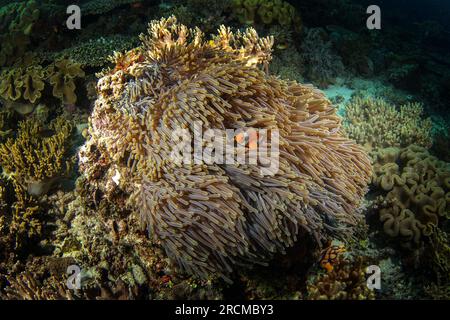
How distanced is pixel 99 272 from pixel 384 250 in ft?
12.7

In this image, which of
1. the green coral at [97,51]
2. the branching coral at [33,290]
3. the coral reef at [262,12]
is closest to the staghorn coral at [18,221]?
the branching coral at [33,290]

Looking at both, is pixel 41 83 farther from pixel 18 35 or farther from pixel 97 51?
pixel 18 35

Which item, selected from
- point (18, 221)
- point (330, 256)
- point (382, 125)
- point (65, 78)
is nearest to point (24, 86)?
point (65, 78)

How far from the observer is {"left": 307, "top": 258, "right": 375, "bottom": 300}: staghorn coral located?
3.65m

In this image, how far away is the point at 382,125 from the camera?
6.34 metres

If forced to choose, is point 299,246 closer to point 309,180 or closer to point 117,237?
point 309,180

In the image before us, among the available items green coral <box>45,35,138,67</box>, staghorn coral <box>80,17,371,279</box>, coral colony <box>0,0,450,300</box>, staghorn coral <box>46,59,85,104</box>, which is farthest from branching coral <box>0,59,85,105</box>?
staghorn coral <box>80,17,371,279</box>

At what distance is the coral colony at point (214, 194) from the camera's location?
3.60 metres

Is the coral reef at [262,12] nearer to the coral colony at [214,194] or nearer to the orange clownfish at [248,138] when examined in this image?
the coral colony at [214,194]

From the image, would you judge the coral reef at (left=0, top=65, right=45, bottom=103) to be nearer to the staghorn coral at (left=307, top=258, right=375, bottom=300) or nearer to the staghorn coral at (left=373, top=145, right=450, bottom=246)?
the staghorn coral at (left=307, top=258, right=375, bottom=300)

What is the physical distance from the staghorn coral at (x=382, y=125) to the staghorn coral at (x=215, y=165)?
1802 millimetres

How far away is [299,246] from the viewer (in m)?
4.02
